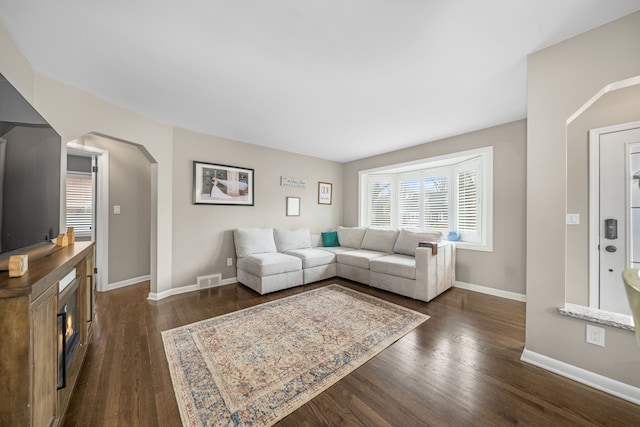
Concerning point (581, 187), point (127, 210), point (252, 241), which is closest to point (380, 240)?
point (252, 241)

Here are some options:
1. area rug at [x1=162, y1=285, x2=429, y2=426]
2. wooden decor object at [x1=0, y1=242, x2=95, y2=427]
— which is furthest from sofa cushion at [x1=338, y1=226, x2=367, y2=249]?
wooden decor object at [x1=0, y1=242, x2=95, y2=427]

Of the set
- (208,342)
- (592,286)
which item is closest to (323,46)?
(208,342)

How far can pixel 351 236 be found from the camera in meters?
4.77

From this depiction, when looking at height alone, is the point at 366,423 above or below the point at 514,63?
below

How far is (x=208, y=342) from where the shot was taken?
2080mm

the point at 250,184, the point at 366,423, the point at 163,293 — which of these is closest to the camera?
the point at 366,423

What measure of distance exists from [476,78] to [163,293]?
14.3 ft

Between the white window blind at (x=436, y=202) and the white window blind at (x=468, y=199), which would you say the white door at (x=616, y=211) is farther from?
the white window blind at (x=436, y=202)

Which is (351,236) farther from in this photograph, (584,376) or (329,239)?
(584,376)

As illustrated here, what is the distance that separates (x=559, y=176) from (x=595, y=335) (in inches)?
43.7

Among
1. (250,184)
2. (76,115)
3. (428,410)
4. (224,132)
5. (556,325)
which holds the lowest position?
(428,410)

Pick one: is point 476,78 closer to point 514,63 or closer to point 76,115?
point 514,63

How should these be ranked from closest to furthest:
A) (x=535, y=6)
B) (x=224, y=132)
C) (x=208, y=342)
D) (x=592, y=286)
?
(x=535, y=6)
(x=208, y=342)
(x=592, y=286)
(x=224, y=132)

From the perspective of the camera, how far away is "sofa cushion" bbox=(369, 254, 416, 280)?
3.17 metres
